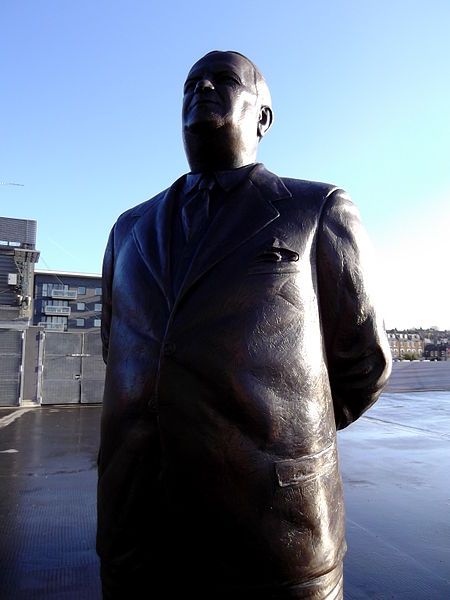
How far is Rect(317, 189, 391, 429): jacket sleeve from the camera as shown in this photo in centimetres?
175

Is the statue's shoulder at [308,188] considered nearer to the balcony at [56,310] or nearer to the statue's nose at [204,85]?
the statue's nose at [204,85]

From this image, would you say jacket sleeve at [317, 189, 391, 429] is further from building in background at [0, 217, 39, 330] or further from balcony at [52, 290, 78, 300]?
balcony at [52, 290, 78, 300]

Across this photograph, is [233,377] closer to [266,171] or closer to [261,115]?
[266,171]

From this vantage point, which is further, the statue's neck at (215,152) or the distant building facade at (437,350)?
the distant building facade at (437,350)

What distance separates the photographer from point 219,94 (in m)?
1.87

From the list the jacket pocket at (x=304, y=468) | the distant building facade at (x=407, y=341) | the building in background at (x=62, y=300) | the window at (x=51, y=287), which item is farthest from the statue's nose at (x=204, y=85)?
the distant building facade at (x=407, y=341)

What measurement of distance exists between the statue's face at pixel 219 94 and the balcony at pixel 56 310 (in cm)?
5435

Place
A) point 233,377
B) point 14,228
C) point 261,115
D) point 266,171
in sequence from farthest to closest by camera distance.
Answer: point 14,228
point 261,115
point 266,171
point 233,377

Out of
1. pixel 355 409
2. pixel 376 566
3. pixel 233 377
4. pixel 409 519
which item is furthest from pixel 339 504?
pixel 409 519

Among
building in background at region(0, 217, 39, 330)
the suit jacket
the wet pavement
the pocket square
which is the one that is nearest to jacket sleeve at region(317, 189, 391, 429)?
the suit jacket

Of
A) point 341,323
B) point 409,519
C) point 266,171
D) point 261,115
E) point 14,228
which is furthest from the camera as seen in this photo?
point 14,228

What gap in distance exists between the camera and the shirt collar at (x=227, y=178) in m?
1.82

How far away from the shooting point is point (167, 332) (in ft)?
4.99

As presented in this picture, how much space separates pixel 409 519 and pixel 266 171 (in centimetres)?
375
